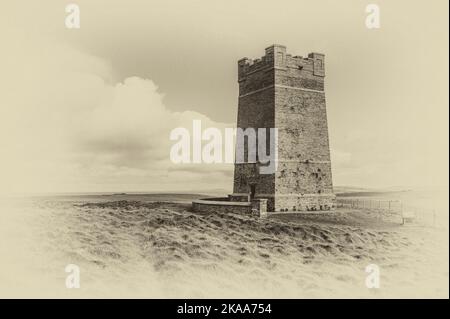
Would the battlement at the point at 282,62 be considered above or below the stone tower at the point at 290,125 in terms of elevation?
above

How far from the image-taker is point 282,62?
22.8 meters

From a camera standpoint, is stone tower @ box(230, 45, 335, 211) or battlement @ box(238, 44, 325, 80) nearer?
stone tower @ box(230, 45, 335, 211)

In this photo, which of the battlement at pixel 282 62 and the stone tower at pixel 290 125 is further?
the battlement at pixel 282 62

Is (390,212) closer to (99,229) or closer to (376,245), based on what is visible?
(376,245)

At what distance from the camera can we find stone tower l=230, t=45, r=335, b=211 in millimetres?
22531

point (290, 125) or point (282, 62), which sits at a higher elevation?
point (282, 62)

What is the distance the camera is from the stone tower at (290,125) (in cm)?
2253

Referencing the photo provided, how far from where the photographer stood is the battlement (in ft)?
74.3

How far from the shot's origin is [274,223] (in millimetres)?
20172

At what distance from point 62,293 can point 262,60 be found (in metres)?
15.3

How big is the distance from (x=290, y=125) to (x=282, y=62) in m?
3.35

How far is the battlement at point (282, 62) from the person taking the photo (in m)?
22.6

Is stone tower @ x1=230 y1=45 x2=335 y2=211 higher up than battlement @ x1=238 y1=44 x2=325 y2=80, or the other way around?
battlement @ x1=238 y1=44 x2=325 y2=80

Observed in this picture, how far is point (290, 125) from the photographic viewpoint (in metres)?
22.9
